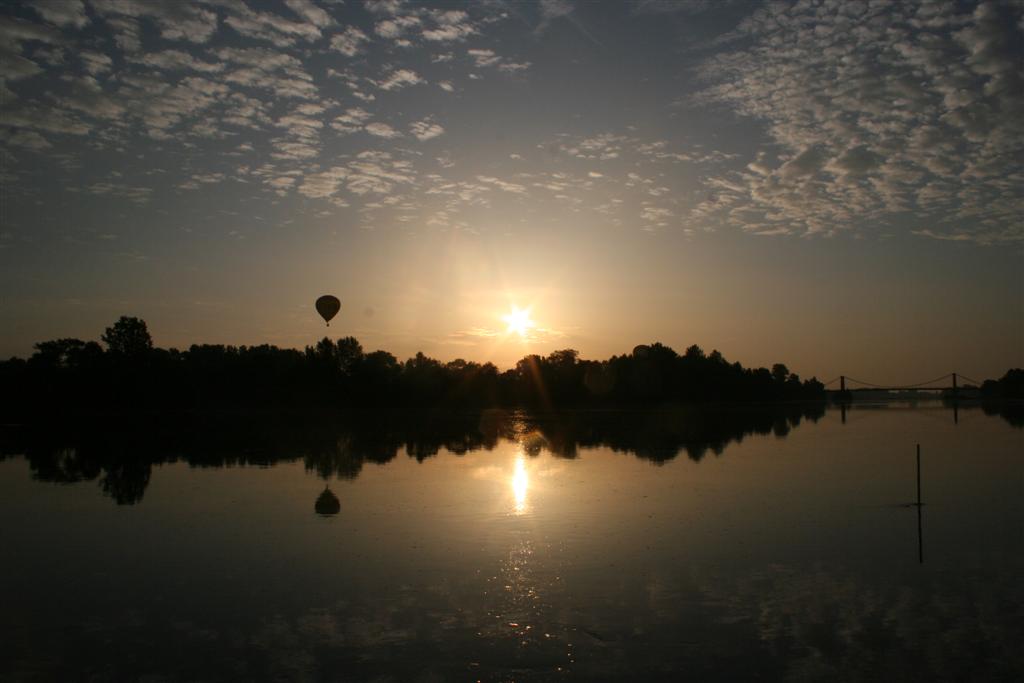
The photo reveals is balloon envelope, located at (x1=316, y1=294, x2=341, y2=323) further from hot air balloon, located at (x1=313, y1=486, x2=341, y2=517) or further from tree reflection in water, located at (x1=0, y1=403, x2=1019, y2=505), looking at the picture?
hot air balloon, located at (x1=313, y1=486, x2=341, y2=517)

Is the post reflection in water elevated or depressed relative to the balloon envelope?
depressed

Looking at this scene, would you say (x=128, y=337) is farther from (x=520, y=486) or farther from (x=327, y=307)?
(x=520, y=486)

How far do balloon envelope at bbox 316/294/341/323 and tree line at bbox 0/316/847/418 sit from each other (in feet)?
131

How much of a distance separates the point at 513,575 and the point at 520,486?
10.7m

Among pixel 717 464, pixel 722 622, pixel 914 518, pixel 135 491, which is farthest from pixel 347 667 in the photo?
pixel 717 464

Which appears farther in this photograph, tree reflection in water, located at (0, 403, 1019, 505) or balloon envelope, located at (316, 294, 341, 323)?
balloon envelope, located at (316, 294, 341, 323)

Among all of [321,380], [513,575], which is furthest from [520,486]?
[321,380]

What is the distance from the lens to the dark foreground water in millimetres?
8742

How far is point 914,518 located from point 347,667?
14.0 meters

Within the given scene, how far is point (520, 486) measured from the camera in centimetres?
2294

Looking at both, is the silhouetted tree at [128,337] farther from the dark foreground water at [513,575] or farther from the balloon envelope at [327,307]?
the dark foreground water at [513,575]

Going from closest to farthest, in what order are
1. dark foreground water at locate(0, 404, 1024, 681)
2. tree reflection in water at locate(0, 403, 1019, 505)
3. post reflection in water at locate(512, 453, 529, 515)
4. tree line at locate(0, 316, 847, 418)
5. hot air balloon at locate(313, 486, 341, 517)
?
dark foreground water at locate(0, 404, 1024, 681) < hot air balloon at locate(313, 486, 341, 517) < post reflection in water at locate(512, 453, 529, 515) < tree reflection in water at locate(0, 403, 1019, 505) < tree line at locate(0, 316, 847, 418)

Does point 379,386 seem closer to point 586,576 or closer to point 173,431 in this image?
point 173,431

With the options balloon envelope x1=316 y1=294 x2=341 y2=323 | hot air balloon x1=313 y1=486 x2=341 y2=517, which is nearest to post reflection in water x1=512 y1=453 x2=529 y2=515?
hot air balloon x1=313 y1=486 x2=341 y2=517
